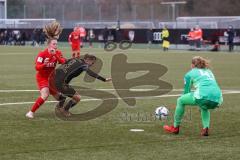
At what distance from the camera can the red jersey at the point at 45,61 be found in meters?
12.2

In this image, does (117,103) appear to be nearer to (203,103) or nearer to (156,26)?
(203,103)

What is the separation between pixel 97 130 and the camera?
1095cm

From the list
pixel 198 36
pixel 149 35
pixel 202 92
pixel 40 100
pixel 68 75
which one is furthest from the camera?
pixel 149 35

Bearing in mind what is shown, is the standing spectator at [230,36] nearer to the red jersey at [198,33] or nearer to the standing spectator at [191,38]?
the red jersey at [198,33]

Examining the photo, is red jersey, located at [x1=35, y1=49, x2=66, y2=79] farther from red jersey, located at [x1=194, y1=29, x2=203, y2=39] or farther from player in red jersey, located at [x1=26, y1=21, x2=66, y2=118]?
red jersey, located at [x1=194, y1=29, x2=203, y2=39]

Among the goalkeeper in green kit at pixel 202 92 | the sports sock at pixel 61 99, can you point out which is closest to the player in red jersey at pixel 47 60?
the sports sock at pixel 61 99

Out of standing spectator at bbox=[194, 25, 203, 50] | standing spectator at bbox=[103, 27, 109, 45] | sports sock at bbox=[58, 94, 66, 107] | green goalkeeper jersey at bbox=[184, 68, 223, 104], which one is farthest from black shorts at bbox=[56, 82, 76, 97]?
standing spectator at bbox=[103, 27, 109, 45]

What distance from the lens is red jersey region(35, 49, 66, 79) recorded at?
12.2m

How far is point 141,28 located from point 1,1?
2852 cm

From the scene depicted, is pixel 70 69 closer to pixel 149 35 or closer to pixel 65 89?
pixel 65 89

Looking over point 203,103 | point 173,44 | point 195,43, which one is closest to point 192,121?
point 203,103

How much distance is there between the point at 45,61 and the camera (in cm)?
1219

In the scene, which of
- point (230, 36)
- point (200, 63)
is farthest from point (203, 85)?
point (230, 36)

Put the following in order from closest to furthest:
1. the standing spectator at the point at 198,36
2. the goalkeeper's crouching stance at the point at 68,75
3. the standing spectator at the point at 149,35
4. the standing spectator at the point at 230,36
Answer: the goalkeeper's crouching stance at the point at 68,75 < the standing spectator at the point at 230,36 < the standing spectator at the point at 198,36 < the standing spectator at the point at 149,35
